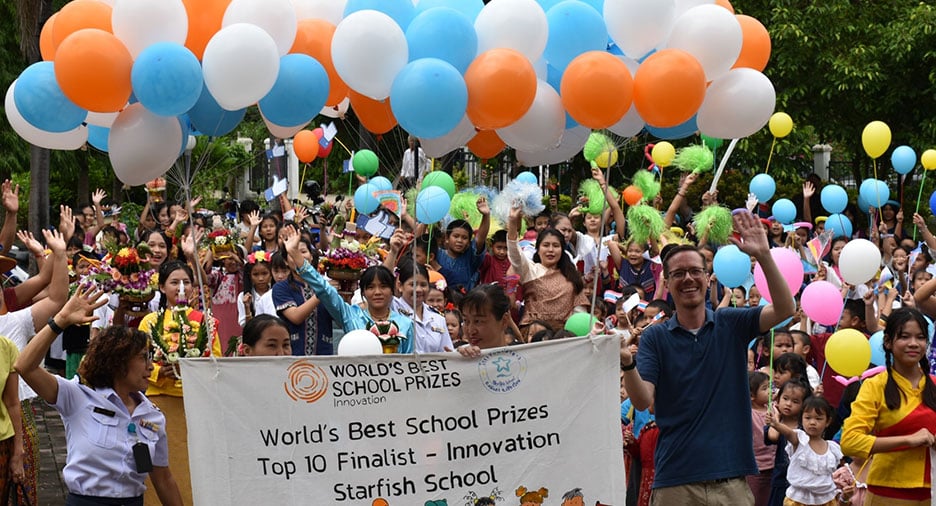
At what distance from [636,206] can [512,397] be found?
6.54 meters

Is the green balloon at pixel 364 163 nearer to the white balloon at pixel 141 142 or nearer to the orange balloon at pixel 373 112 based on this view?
the orange balloon at pixel 373 112

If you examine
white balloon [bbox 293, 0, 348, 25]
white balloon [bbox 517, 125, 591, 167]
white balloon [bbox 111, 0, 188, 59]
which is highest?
white balloon [bbox 293, 0, 348, 25]

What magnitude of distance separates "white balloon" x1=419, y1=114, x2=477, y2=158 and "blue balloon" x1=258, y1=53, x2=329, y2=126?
629 millimetres

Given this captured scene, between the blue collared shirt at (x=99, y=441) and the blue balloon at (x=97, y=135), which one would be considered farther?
the blue balloon at (x=97, y=135)

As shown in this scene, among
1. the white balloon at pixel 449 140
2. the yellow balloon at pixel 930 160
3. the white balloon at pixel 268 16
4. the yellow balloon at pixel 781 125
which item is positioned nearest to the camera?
the white balloon at pixel 268 16

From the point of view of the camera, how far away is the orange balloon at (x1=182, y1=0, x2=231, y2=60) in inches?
253

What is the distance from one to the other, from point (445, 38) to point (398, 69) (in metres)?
0.29

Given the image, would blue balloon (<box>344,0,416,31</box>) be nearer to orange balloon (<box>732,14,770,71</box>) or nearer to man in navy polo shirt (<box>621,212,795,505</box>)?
orange balloon (<box>732,14,770,71</box>)

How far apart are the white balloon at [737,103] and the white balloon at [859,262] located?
332cm

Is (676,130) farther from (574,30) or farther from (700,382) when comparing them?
(700,382)

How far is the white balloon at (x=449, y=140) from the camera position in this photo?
22.5 feet

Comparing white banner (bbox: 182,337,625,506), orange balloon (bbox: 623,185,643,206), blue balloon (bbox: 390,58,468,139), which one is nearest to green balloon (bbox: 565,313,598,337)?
white banner (bbox: 182,337,625,506)

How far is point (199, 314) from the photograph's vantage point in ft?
26.6

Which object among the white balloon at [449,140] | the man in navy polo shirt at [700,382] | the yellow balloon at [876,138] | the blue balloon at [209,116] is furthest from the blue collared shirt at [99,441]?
the yellow balloon at [876,138]
